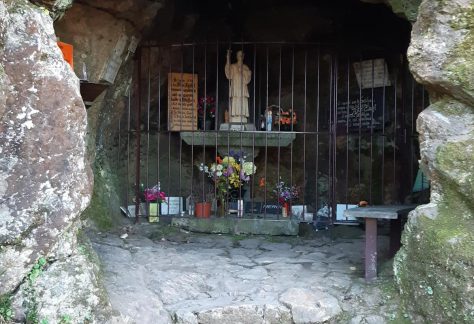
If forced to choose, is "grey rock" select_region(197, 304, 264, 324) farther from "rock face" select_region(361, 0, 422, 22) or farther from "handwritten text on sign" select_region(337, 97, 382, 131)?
"handwritten text on sign" select_region(337, 97, 382, 131)

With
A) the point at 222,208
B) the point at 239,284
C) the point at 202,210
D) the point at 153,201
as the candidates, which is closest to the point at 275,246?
the point at 202,210

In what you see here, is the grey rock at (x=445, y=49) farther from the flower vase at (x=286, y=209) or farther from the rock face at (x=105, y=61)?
the flower vase at (x=286, y=209)

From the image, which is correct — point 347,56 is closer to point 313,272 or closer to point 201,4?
point 201,4

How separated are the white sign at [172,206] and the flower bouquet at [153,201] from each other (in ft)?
0.70

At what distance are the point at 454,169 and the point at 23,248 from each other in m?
2.43

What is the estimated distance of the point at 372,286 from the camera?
375 centimetres

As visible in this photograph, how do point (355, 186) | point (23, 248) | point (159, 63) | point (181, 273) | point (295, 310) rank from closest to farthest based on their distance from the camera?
point (23, 248)
point (295, 310)
point (181, 273)
point (159, 63)
point (355, 186)

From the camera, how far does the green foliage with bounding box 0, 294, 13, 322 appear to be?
296 centimetres

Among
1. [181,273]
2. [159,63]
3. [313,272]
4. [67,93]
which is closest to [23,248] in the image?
[67,93]

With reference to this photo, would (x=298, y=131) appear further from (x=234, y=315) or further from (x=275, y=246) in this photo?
(x=234, y=315)

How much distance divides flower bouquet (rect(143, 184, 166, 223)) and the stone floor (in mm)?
1097

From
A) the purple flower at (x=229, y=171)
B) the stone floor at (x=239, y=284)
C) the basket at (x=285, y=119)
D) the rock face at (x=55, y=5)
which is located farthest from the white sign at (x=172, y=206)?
the rock face at (x=55, y=5)

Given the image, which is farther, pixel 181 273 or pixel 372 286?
pixel 181 273

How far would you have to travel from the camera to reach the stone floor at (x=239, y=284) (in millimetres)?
3490
